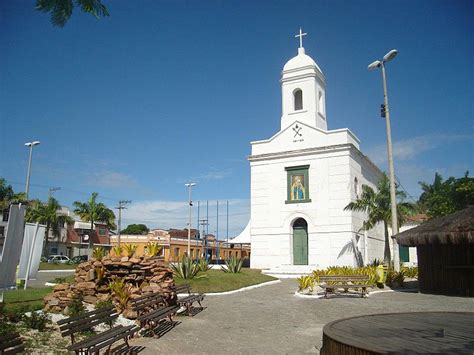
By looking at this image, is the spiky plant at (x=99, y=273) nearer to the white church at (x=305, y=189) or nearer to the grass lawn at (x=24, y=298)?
the grass lawn at (x=24, y=298)

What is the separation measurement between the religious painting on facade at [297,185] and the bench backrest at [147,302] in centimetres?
2143

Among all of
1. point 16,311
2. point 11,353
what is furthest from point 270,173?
point 11,353

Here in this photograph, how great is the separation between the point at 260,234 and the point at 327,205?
5.70 m

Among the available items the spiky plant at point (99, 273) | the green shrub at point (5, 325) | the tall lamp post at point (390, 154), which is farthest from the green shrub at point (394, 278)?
the green shrub at point (5, 325)

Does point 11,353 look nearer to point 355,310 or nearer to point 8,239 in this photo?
point 8,239

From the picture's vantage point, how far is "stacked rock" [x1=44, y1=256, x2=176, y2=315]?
1147cm

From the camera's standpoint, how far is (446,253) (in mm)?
16062

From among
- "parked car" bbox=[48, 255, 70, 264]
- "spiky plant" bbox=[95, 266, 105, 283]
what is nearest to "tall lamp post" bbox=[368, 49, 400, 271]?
"spiky plant" bbox=[95, 266, 105, 283]

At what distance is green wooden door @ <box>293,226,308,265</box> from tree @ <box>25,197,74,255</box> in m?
32.1

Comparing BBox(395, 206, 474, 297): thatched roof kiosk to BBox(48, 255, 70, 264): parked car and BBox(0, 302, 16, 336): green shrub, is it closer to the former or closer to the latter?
BBox(0, 302, 16, 336): green shrub

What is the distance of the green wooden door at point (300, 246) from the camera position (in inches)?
1236

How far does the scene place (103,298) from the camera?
447 inches

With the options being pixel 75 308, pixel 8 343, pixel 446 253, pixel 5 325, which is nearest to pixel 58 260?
pixel 75 308

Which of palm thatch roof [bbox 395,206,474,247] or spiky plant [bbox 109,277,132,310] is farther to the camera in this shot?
palm thatch roof [bbox 395,206,474,247]
